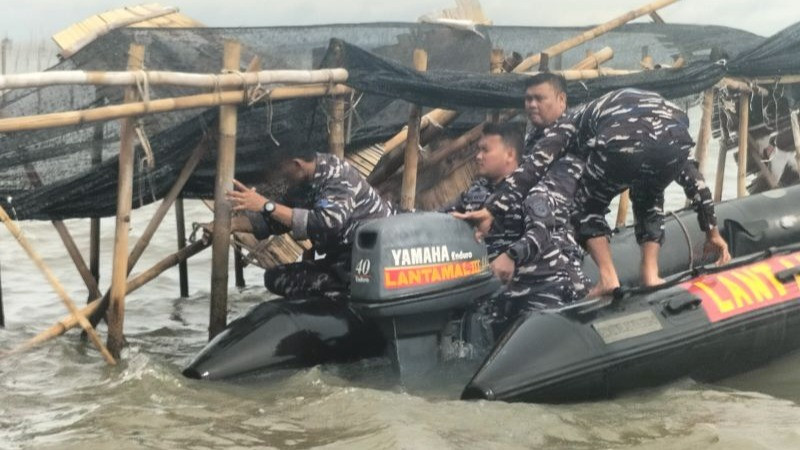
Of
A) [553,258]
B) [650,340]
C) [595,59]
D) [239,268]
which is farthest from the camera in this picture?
[239,268]

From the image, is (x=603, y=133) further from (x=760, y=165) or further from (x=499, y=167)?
(x=760, y=165)

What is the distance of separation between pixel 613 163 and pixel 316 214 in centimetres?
161

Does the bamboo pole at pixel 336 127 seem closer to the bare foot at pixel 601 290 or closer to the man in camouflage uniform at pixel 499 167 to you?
the man in camouflage uniform at pixel 499 167

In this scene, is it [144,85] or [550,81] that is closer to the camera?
[144,85]

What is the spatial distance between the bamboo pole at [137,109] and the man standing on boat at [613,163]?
4.99 ft

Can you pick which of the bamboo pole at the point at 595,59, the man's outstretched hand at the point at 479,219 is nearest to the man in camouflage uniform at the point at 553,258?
the man's outstretched hand at the point at 479,219

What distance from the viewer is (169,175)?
25.9 feet

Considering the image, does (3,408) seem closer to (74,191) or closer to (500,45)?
(74,191)

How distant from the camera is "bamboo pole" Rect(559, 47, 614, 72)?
9.86 m

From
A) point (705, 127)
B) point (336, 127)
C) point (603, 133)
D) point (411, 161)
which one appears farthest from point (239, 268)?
point (603, 133)

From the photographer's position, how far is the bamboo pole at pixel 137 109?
6.59 meters

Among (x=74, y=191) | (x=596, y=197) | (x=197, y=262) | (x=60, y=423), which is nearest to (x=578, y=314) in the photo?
(x=596, y=197)

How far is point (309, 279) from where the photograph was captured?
7.50 m

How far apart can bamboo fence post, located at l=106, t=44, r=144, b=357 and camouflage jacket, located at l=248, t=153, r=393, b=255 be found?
74cm
